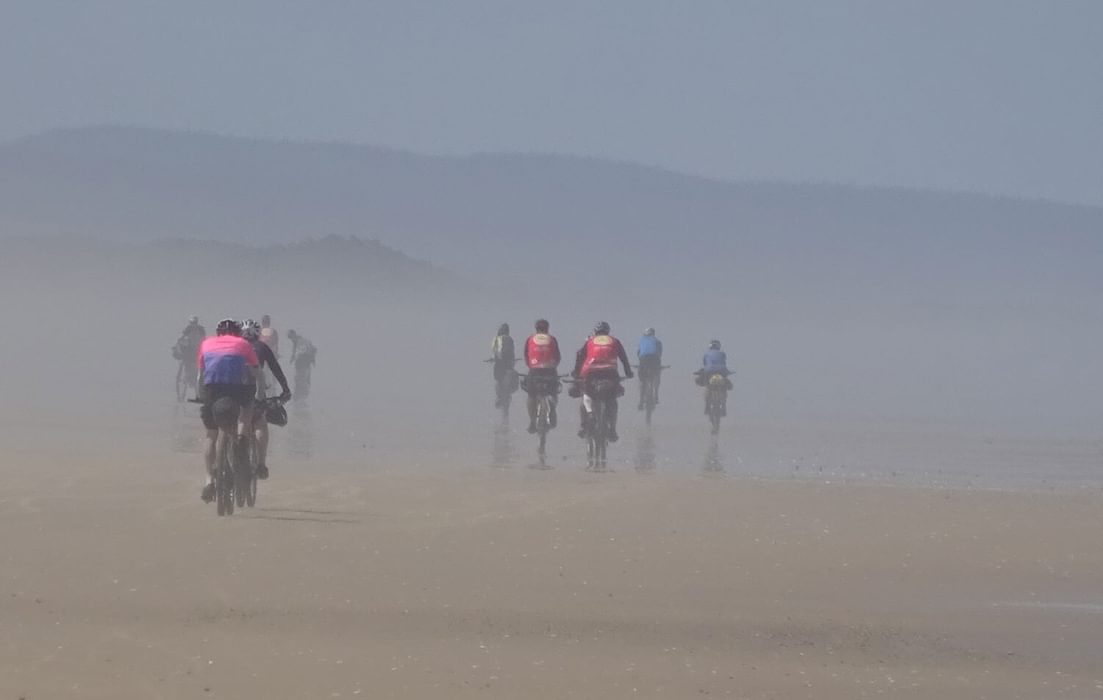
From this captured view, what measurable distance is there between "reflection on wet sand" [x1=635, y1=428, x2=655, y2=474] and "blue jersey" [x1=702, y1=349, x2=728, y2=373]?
4.23 feet

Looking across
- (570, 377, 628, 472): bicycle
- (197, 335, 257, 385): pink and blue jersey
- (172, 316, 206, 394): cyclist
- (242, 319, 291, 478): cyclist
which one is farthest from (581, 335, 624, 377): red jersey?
(172, 316, 206, 394): cyclist

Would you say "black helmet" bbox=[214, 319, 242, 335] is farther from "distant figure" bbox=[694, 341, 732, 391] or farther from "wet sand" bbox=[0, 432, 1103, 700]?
"distant figure" bbox=[694, 341, 732, 391]

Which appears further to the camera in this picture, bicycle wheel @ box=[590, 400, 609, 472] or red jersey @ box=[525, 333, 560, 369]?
red jersey @ box=[525, 333, 560, 369]

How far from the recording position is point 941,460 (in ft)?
81.8

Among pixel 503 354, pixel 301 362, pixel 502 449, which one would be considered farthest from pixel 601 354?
pixel 301 362

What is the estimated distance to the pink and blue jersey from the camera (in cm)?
1564

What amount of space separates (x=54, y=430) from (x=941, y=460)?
10.5 m

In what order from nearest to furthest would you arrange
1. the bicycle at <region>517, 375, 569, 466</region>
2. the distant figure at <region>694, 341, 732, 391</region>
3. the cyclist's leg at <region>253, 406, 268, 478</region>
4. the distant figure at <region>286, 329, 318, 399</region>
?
the cyclist's leg at <region>253, 406, 268, 478</region> < the bicycle at <region>517, 375, 569, 466</region> < the distant figure at <region>694, 341, 732, 391</region> < the distant figure at <region>286, 329, 318, 399</region>

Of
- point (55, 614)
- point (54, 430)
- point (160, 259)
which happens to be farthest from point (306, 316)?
point (55, 614)

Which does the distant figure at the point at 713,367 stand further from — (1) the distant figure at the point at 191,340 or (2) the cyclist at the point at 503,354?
(1) the distant figure at the point at 191,340

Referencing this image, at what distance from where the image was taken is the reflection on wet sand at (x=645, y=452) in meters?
22.0

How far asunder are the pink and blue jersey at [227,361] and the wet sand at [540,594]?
1007 mm

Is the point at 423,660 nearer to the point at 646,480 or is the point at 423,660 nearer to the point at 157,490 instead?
the point at 157,490

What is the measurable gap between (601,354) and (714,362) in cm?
790
